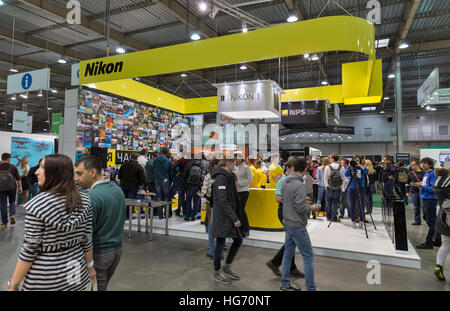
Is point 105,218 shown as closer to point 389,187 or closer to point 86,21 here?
point 86,21

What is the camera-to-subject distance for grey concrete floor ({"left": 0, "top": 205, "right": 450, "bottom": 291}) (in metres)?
3.11

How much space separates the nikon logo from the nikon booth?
0.02 m

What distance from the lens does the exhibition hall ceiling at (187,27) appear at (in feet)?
23.1

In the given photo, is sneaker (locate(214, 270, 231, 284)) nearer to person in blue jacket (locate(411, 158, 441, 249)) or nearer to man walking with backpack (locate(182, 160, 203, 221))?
man walking with backpack (locate(182, 160, 203, 221))

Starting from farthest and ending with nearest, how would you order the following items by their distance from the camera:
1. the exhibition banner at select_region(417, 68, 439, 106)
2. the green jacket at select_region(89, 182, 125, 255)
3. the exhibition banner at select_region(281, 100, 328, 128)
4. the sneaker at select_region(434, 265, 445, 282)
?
1. the exhibition banner at select_region(281, 100, 328, 128)
2. the exhibition banner at select_region(417, 68, 439, 106)
3. the sneaker at select_region(434, 265, 445, 282)
4. the green jacket at select_region(89, 182, 125, 255)

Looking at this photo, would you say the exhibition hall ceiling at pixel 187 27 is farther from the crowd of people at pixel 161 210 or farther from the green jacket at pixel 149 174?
the crowd of people at pixel 161 210

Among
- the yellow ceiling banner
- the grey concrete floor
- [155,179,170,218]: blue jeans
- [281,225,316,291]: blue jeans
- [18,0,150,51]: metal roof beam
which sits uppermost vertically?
[18,0,150,51]: metal roof beam

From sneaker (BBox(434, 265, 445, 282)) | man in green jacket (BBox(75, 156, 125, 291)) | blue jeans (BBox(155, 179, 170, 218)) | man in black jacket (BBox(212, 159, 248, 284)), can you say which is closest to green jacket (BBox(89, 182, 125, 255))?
man in green jacket (BBox(75, 156, 125, 291))

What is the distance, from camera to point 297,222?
2.76 meters

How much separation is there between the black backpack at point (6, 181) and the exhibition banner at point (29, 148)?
179 inches

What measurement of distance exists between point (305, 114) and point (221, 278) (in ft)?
20.2

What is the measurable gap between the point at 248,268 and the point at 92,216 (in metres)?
2.51

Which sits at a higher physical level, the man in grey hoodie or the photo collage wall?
the photo collage wall

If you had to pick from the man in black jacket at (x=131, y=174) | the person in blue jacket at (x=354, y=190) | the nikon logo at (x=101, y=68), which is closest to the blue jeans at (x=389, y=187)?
the person in blue jacket at (x=354, y=190)
